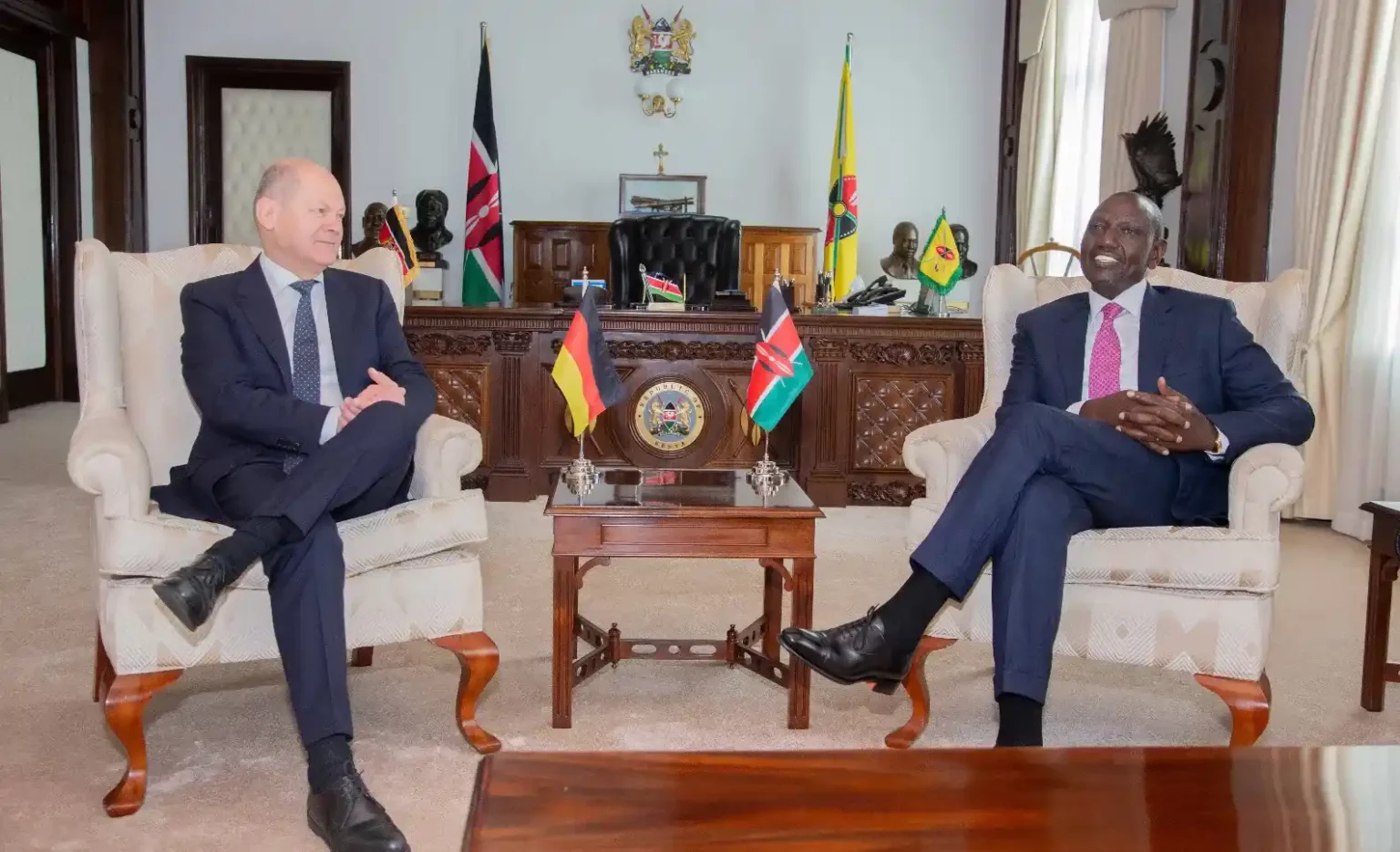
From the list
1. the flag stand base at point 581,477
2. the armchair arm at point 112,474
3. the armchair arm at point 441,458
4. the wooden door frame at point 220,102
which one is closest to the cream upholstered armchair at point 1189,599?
the flag stand base at point 581,477

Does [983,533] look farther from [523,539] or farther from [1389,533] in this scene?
[523,539]

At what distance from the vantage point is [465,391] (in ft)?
16.5

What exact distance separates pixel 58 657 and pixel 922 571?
6.73ft

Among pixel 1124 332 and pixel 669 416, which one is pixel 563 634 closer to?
pixel 1124 332

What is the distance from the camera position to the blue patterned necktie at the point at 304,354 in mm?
2459

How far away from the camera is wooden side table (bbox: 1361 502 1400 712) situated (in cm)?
268

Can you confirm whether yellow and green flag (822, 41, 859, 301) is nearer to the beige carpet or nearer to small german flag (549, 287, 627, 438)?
the beige carpet

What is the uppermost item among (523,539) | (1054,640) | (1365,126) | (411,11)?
(411,11)

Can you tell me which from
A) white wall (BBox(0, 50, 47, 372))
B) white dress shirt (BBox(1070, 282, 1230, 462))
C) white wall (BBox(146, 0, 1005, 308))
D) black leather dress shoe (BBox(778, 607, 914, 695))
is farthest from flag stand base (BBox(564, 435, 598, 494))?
white wall (BBox(0, 50, 47, 372))

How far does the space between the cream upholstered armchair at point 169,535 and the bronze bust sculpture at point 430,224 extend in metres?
4.00

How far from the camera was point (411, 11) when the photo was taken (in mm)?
8195

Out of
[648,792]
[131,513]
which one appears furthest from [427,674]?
[648,792]

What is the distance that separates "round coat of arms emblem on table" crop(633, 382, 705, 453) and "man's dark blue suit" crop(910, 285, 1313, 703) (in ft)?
7.65

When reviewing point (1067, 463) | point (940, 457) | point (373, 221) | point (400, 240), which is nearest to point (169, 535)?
point (940, 457)
